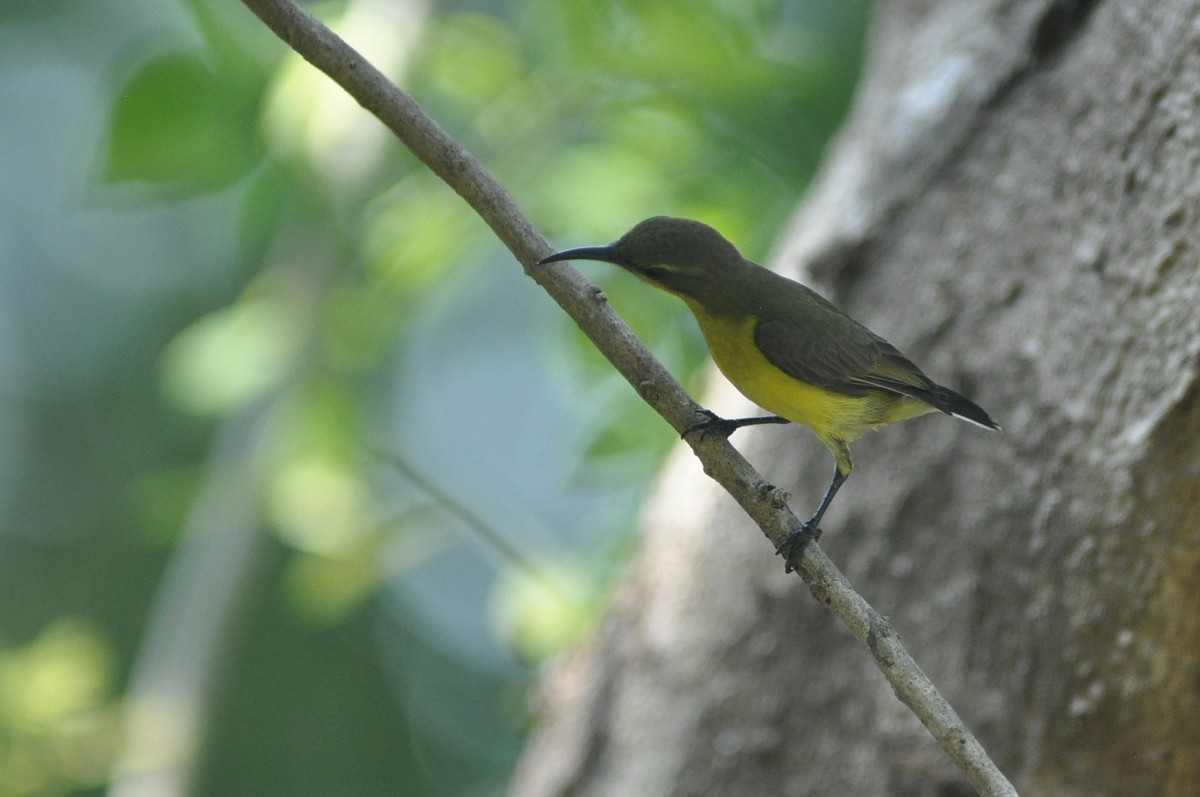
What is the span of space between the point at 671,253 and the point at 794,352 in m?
0.42

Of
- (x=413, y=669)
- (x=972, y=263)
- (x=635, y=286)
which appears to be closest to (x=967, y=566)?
(x=972, y=263)

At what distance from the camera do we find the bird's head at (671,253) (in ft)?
8.27

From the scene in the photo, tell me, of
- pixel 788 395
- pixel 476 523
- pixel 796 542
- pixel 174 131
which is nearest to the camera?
pixel 796 542

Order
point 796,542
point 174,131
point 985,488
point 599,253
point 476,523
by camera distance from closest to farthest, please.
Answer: point 796,542 → point 599,253 → point 985,488 → point 174,131 → point 476,523

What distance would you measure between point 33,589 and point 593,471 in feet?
32.5

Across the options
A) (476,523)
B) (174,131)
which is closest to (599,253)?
(174,131)

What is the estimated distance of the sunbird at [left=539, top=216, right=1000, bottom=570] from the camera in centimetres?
269

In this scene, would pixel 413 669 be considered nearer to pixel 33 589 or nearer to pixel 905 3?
pixel 33 589

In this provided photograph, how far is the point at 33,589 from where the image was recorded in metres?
11.8

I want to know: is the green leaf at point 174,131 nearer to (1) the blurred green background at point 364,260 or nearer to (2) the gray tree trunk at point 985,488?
(1) the blurred green background at point 364,260

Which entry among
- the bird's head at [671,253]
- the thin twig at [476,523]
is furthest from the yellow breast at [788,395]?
the thin twig at [476,523]

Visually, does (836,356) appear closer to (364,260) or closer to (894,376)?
(894,376)

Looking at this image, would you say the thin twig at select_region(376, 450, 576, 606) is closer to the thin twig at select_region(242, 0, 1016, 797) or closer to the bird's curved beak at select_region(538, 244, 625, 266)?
the bird's curved beak at select_region(538, 244, 625, 266)

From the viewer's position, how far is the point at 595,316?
1.99 m
